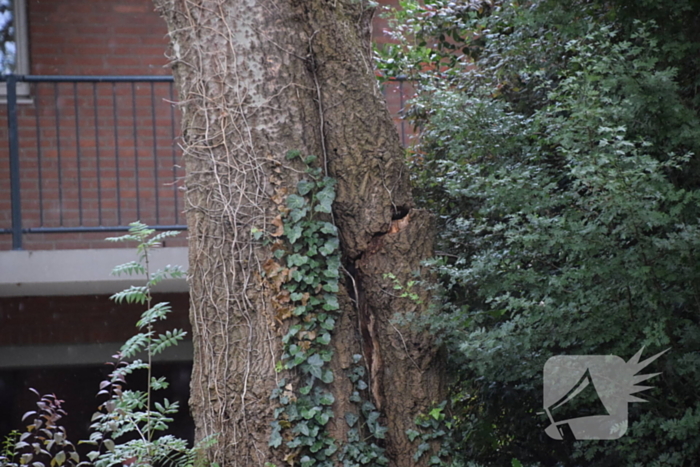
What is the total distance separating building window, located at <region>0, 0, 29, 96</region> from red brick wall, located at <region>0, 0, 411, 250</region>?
83 mm

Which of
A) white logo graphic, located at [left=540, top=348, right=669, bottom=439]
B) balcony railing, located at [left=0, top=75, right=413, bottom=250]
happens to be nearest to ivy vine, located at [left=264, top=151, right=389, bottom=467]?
white logo graphic, located at [left=540, top=348, right=669, bottom=439]

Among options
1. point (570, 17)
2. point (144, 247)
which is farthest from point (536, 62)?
point (144, 247)

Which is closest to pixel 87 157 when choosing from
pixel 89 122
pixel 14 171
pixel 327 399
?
pixel 89 122

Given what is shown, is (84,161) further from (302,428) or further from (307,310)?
(302,428)

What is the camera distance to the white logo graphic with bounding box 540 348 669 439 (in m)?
2.62

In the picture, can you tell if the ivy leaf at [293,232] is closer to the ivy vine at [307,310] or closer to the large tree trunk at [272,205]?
the ivy vine at [307,310]

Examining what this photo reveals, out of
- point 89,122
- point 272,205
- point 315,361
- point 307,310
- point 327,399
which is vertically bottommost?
point 327,399

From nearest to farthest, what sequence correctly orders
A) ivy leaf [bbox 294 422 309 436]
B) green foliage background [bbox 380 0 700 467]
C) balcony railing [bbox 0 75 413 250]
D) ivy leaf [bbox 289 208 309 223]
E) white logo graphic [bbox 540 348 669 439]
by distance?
green foliage background [bbox 380 0 700 467]
white logo graphic [bbox 540 348 669 439]
ivy leaf [bbox 294 422 309 436]
ivy leaf [bbox 289 208 309 223]
balcony railing [bbox 0 75 413 250]

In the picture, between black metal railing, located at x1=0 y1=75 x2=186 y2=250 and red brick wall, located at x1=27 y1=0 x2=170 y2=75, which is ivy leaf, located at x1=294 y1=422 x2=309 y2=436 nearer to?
black metal railing, located at x1=0 y1=75 x2=186 y2=250

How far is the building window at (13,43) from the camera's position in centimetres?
696

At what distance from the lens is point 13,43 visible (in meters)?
7.00

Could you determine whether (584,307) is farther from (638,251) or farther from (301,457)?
(301,457)

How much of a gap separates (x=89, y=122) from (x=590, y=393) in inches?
238

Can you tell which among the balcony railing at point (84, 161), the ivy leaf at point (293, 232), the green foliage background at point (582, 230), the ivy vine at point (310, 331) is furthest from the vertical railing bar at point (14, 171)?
the green foliage background at point (582, 230)
